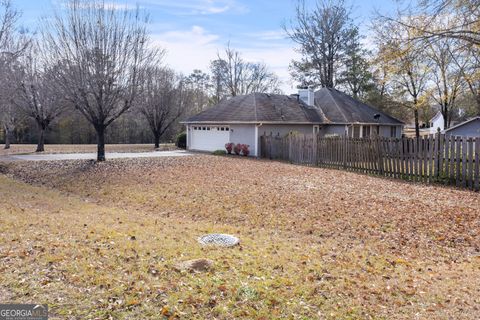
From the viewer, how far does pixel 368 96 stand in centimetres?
3553

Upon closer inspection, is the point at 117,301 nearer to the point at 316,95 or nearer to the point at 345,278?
the point at 345,278

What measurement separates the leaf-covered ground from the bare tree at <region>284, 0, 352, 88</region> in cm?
2411

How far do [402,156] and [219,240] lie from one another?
9967mm

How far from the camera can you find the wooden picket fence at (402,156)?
474 inches

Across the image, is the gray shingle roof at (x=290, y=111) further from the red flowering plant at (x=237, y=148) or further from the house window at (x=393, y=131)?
the red flowering plant at (x=237, y=148)

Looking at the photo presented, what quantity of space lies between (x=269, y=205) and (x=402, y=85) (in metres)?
27.3

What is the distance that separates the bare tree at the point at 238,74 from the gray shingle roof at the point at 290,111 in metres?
19.6

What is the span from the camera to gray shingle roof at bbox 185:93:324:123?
24.2 m

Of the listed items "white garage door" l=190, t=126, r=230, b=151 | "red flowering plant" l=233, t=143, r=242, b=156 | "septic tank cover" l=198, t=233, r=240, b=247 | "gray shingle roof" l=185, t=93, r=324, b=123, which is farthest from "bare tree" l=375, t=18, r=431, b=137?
"white garage door" l=190, t=126, r=230, b=151

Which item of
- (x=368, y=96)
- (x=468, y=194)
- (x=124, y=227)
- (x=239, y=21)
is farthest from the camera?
(x=368, y=96)

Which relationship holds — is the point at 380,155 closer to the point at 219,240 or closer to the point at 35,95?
the point at 219,240

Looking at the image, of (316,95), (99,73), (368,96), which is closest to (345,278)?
(99,73)

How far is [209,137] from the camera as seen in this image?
27016 millimetres

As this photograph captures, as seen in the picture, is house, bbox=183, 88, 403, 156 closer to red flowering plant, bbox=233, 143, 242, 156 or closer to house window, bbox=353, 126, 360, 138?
house window, bbox=353, 126, 360, 138
